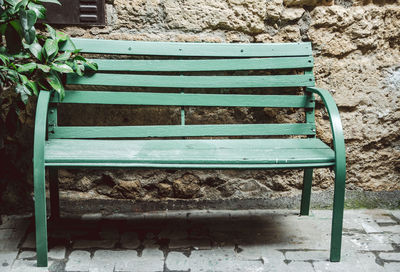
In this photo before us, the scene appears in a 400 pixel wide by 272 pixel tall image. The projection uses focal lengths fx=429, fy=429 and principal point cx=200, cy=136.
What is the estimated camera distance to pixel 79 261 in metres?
2.18

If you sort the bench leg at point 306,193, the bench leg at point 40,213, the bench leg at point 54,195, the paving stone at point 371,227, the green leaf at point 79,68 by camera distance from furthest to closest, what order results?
the bench leg at point 306,193 → the paving stone at point 371,227 → the bench leg at point 54,195 → the green leaf at point 79,68 → the bench leg at point 40,213

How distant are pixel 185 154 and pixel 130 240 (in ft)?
2.14

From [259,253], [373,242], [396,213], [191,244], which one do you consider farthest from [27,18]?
[396,213]

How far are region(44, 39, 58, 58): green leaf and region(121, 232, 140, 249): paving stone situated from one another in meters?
1.09

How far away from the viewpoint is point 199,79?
2568mm

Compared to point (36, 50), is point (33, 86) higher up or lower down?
lower down

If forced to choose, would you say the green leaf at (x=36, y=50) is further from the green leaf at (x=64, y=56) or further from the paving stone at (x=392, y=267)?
the paving stone at (x=392, y=267)

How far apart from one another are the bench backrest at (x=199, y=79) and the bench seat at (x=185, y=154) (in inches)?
7.2

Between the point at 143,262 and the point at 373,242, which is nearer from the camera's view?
the point at 143,262

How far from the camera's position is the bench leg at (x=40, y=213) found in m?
2.00

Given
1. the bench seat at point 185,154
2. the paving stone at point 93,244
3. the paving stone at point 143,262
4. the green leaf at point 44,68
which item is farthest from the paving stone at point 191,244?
the green leaf at point 44,68

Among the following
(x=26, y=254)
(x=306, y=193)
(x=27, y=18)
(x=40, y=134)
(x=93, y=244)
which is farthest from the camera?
(x=306, y=193)

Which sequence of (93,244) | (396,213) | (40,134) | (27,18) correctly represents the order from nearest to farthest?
(40,134) → (27,18) → (93,244) → (396,213)

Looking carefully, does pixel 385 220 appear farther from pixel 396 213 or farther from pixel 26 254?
pixel 26 254
